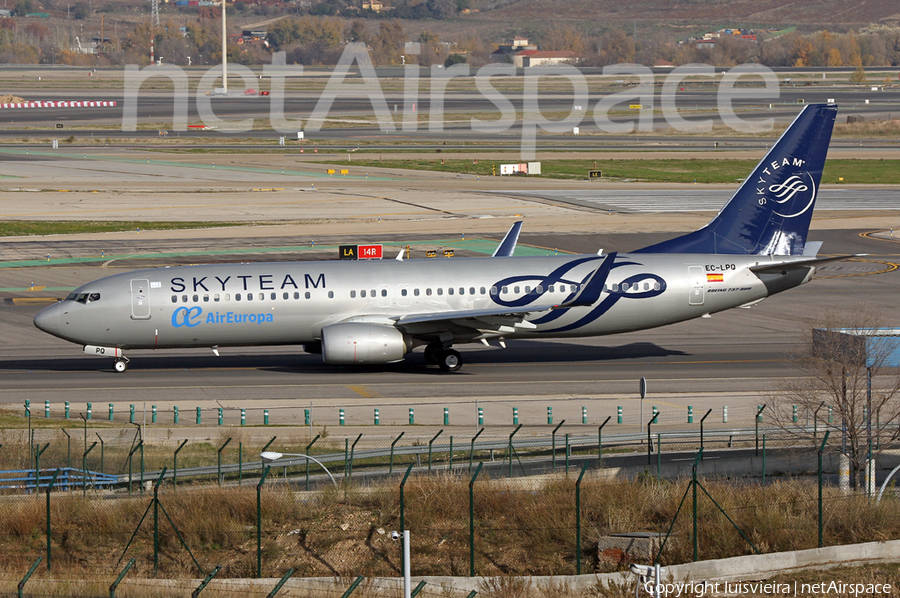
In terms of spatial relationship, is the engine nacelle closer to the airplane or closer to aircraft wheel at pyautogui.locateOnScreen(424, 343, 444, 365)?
the airplane

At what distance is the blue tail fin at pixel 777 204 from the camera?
162ft

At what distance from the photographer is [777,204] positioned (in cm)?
4969

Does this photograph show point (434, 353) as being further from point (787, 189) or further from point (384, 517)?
point (384, 517)

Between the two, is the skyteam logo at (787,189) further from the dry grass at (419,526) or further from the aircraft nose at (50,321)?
the aircraft nose at (50,321)

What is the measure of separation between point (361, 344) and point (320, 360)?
639cm

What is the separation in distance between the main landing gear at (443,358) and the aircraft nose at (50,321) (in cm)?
1574

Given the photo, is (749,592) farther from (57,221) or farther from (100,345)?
(57,221)

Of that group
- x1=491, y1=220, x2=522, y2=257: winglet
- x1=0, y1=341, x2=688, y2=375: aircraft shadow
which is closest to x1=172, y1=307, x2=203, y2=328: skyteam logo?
x1=0, y1=341, x2=688, y2=375: aircraft shadow

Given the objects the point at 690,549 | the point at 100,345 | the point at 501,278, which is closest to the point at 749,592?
the point at 690,549

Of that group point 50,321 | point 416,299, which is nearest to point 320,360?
point 416,299

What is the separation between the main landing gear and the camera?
1870 inches

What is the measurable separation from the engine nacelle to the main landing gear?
2.51 m

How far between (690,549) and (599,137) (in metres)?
135

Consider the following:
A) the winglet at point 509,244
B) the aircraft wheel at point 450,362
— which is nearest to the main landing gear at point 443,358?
the aircraft wheel at point 450,362
